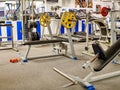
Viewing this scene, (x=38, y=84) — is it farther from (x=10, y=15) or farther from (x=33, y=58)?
(x=10, y=15)

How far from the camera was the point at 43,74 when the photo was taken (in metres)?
3.61

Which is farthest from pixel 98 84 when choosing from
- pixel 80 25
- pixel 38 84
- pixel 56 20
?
pixel 80 25

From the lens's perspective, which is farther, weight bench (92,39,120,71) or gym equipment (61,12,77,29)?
gym equipment (61,12,77,29)

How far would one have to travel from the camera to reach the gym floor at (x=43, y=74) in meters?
2.99

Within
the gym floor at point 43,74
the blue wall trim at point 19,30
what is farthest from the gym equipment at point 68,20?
the blue wall trim at point 19,30

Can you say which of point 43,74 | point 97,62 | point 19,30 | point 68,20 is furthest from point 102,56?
point 19,30

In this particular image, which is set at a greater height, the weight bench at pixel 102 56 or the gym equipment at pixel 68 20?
the gym equipment at pixel 68 20

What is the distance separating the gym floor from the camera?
2.99 m

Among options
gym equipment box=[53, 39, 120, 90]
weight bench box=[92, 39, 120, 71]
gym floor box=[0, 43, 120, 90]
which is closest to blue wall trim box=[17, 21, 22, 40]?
gym floor box=[0, 43, 120, 90]

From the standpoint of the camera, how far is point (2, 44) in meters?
6.89

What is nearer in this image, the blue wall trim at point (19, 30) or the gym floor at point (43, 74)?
the gym floor at point (43, 74)

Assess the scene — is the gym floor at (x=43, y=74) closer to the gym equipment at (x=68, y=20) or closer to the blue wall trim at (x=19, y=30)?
the gym equipment at (x=68, y=20)

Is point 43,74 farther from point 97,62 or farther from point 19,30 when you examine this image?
point 19,30

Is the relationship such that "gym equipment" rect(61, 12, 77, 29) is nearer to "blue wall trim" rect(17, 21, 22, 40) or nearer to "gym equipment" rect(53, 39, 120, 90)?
"gym equipment" rect(53, 39, 120, 90)
